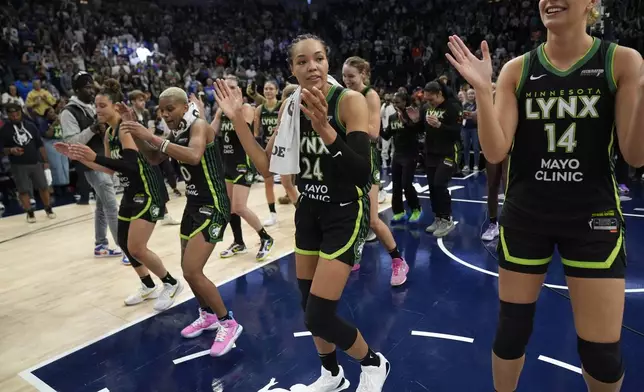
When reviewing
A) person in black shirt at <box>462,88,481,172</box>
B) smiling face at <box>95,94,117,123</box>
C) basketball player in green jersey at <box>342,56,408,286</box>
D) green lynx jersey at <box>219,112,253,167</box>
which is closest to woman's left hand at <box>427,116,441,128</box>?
basketball player in green jersey at <box>342,56,408,286</box>

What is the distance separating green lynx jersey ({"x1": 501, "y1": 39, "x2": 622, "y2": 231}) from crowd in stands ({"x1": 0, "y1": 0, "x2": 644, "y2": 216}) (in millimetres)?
10012

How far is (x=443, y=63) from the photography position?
64.2 ft

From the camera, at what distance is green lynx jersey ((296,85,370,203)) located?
2670mm

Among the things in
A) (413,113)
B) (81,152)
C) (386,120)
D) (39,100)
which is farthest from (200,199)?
(39,100)

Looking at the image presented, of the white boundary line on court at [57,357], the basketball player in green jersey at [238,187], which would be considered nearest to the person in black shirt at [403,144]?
the basketball player in green jersey at [238,187]

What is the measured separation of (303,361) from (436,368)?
3.19ft

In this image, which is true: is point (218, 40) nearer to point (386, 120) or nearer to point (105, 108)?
A: point (386, 120)

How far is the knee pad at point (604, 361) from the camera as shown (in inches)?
80.6

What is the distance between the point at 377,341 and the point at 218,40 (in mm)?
20936

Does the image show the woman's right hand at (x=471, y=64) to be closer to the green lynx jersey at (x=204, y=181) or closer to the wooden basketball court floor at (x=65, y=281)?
the green lynx jersey at (x=204, y=181)

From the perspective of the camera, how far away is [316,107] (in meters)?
2.19

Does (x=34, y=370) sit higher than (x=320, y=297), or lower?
lower

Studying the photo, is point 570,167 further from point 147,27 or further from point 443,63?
point 147,27

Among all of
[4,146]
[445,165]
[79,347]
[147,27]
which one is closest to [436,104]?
[445,165]
